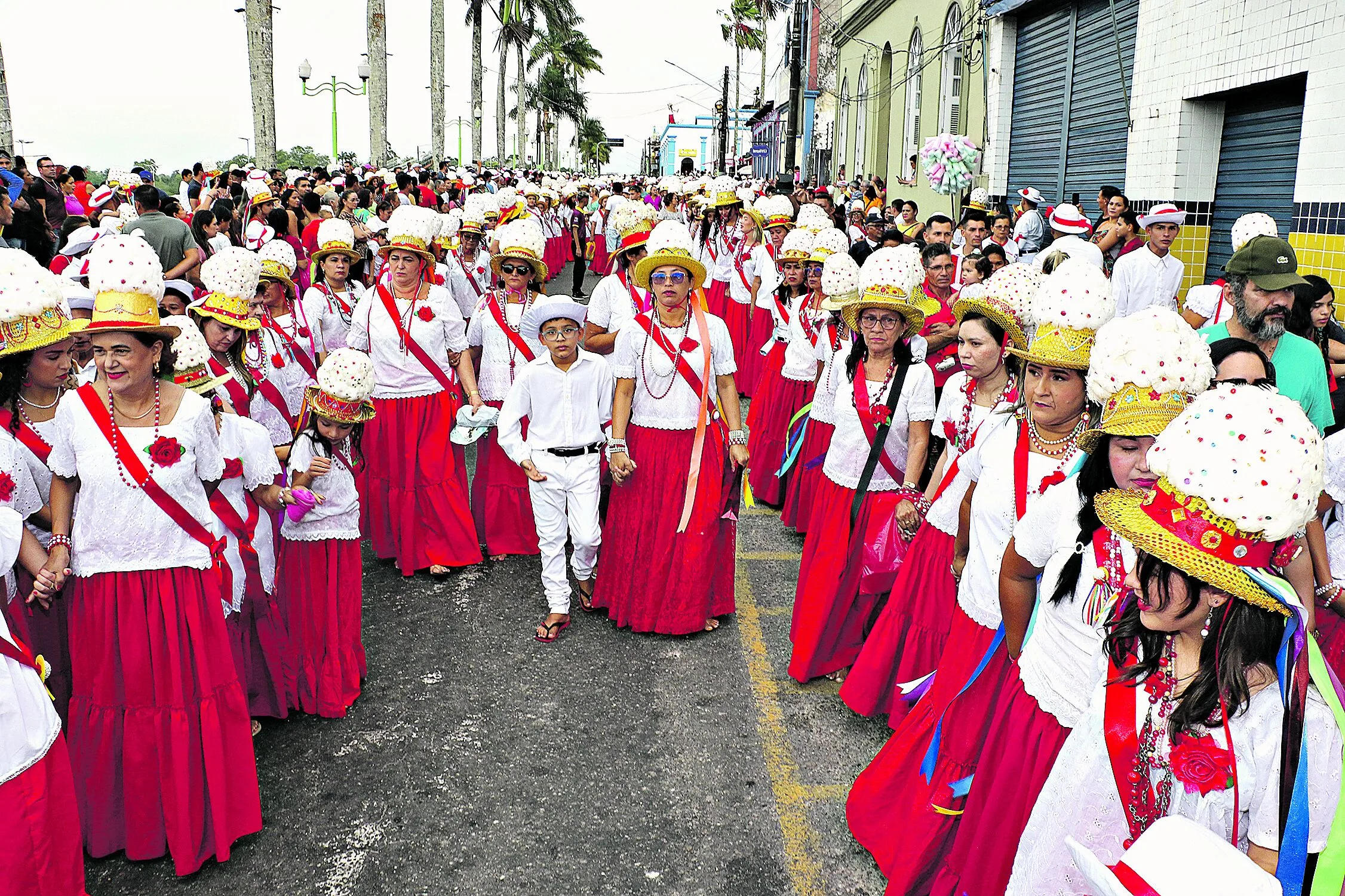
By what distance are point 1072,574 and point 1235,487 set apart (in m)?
0.75

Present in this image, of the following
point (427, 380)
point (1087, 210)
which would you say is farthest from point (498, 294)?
point (1087, 210)

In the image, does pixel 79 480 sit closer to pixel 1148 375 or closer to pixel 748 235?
pixel 1148 375

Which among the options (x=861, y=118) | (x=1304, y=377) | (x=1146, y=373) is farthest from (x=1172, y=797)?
(x=861, y=118)

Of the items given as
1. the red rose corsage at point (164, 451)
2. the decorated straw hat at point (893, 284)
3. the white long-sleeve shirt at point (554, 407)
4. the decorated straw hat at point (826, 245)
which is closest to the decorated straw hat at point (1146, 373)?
the decorated straw hat at point (893, 284)

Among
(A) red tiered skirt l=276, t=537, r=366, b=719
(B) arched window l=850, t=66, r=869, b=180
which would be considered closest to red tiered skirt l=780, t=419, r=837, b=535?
(A) red tiered skirt l=276, t=537, r=366, b=719

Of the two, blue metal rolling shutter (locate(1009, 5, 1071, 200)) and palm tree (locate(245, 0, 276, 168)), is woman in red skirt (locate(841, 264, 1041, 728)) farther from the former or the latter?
palm tree (locate(245, 0, 276, 168))

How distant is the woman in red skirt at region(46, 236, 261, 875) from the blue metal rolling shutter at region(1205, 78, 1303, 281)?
8996 millimetres

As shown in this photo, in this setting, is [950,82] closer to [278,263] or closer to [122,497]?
[278,263]

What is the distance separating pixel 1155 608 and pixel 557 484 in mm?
4011

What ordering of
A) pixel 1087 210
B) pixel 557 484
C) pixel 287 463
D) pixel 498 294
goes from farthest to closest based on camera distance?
1. pixel 1087 210
2. pixel 498 294
3. pixel 557 484
4. pixel 287 463

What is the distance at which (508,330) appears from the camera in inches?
278

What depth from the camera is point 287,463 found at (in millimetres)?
4820

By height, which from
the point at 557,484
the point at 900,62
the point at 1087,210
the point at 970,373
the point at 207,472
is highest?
the point at 900,62

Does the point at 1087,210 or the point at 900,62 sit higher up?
the point at 900,62
